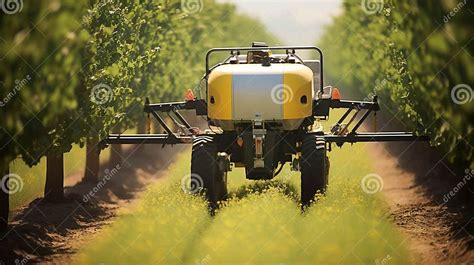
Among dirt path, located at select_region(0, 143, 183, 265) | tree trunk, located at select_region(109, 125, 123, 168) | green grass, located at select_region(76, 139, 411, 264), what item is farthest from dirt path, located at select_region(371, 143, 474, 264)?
tree trunk, located at select_region(109, 125, 123, 168)

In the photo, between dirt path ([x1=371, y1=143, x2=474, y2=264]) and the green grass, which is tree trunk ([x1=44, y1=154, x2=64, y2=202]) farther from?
dirt path ([x1=371, y1=143, x2=474, y2=264])

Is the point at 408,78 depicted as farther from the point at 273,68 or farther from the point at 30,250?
the point at 30,250

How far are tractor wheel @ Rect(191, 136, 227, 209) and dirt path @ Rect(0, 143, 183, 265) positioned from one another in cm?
261

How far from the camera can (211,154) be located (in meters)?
18.8

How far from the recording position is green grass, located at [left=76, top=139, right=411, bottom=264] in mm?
15039

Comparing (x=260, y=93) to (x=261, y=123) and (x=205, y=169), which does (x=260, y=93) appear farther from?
(x=205, y=169)

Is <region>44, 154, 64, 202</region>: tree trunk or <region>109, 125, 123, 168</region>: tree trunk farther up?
<region>44, 154, 64, 202</region>: tree trunk

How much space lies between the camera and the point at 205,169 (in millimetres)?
18781

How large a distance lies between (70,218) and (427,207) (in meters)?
8.79

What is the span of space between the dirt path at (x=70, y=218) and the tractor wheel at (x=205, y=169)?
2.61 m

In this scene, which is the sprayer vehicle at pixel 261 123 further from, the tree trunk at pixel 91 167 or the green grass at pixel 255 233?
the tree trunk at pixel 91 167

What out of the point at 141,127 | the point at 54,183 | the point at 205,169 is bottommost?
the point at 141,127

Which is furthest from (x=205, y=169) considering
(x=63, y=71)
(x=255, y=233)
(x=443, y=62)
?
(x=443, y=62)

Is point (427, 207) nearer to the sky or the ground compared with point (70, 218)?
nearer to the sky
